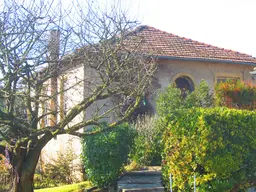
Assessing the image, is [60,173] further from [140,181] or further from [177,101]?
[140,181]

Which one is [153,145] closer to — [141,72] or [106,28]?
[141,72]

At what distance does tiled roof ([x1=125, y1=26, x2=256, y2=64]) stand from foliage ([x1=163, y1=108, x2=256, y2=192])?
27.2ft

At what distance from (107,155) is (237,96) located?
5.52m

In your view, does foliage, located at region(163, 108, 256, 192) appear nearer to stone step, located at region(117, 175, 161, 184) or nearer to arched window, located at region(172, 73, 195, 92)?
stone step, located at region(117, 175, 161, 184)

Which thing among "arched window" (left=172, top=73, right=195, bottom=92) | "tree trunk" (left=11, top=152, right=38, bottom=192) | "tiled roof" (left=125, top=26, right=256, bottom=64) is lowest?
"tree trunk" (left=11, top=152, right=38, bottom=192)

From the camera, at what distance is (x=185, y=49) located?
761 inches

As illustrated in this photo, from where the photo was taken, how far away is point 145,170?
1282cm

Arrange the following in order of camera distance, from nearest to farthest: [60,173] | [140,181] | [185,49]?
[140,181] → [60,173] → [185,49]

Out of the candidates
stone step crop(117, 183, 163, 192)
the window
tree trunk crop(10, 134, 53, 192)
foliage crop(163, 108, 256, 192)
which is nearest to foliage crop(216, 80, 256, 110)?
the window

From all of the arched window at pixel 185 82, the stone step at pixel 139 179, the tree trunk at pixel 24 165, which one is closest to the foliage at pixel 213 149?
the stone step at pixel 139 179

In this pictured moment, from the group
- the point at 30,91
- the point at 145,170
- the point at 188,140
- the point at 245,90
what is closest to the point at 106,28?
the point at 30,91

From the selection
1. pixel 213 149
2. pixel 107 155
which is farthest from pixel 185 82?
pixel 213 149

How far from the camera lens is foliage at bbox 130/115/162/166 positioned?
13.8 meters

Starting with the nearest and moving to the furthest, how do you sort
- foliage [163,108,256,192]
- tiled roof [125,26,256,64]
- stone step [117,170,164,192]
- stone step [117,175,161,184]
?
foliage [163,108,256,192] → stone step [117,170,164,192] → stone step [117,175,161,184] → tiled roof [125,26,256,64]
